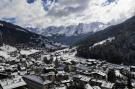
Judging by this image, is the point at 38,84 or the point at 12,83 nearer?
the point at 12,83

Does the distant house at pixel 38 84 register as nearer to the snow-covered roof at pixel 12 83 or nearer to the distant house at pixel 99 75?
the snow-covered roof at pixel 12 83

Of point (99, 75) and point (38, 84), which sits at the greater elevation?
point (38, 84)

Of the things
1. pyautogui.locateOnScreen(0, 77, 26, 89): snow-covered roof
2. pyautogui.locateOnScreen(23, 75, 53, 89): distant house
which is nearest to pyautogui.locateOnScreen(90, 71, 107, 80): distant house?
pyautogui.locateOnScreen(23, 75, 53, 89): distant house

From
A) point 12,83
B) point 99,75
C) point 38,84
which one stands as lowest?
point 99,75

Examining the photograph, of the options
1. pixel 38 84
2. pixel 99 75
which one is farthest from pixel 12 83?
pixel 99 75

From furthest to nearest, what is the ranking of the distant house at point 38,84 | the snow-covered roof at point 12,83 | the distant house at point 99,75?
the distant house at point 99,75 → the distant house at point 38,84 → the snow-covered roof at point 12,83

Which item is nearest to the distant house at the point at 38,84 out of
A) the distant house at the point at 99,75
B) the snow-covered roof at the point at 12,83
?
the snow-covered roof at the point at 12,83

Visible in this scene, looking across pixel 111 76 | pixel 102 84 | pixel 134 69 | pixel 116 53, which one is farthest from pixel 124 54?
pixel 102 84

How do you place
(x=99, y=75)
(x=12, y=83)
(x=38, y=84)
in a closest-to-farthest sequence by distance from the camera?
1. (x=12, y=83)
2. (x=38, y=84)
3. (x=99, y=75)

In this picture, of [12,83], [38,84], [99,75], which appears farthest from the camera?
[99,75]

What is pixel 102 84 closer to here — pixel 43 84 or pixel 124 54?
pixel 43 84

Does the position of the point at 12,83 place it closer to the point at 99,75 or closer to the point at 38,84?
the point at 38,84
